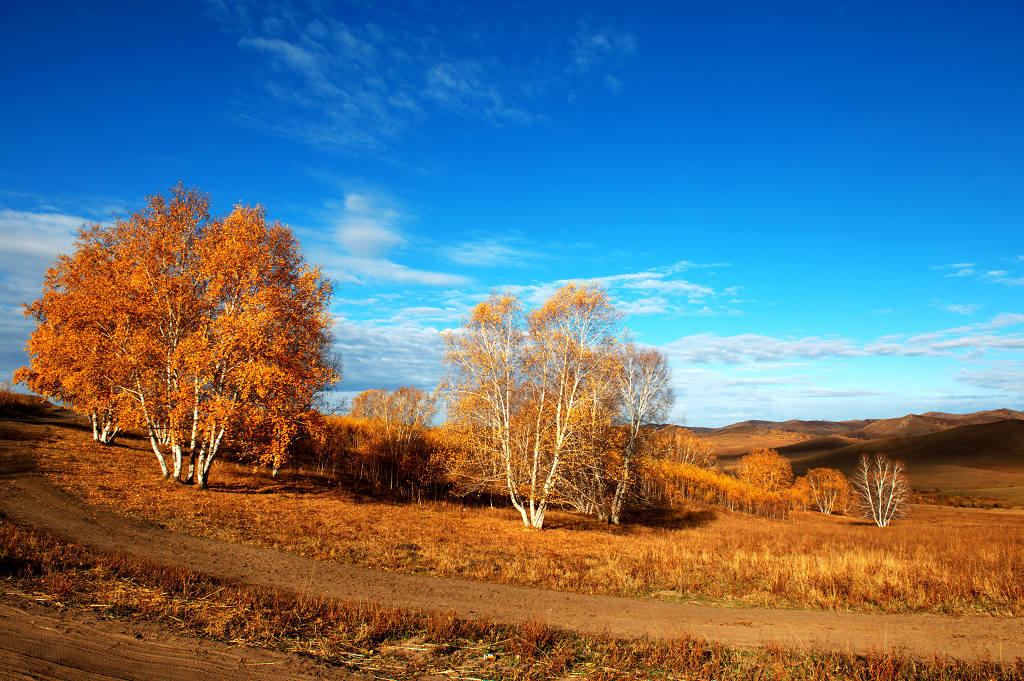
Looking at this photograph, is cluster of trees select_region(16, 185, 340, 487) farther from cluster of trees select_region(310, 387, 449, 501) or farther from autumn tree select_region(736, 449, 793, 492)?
autumn tree select_region(736, 449, 793, 492)

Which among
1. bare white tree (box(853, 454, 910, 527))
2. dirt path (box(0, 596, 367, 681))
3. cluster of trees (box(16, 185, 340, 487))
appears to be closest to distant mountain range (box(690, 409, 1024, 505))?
bare white tree (box(853, 454, 910, 527))

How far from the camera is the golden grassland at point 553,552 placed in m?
14.4

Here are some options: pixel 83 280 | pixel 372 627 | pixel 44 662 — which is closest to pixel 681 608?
pixel 372 627

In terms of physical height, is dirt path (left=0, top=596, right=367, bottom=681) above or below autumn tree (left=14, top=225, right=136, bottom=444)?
below

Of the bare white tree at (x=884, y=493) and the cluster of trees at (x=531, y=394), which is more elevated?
the cluster of trees at (x=531, y=394)

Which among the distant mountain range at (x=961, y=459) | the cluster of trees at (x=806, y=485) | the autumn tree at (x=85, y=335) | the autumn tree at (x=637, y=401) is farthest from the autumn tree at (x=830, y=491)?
→ the autumn tree at (x=85, y=335)

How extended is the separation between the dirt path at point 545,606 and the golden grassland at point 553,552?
1.10 m

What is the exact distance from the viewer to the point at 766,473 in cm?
9094

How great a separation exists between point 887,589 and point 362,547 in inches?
635

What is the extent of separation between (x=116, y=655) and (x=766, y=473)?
101 metres

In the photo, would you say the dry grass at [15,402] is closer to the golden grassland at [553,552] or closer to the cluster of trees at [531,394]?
the golden grassland at [553,552]

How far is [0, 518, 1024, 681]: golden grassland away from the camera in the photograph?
24.6 ft

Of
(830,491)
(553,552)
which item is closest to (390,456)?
(553,552)

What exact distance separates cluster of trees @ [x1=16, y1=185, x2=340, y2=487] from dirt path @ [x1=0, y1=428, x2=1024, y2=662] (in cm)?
666
